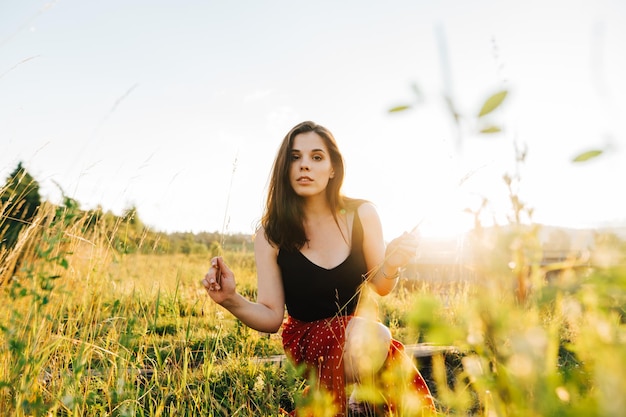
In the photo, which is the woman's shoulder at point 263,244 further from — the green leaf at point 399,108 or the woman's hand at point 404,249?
the green leaf at point 399,108

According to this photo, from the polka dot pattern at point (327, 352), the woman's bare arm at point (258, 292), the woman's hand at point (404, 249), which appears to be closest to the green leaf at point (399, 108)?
the woman's hand at point (404, 249)

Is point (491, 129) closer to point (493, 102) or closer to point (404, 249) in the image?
point (493, 102)

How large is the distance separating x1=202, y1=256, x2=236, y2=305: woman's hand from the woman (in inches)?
15.8

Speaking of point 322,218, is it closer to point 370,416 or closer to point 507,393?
point 370,416

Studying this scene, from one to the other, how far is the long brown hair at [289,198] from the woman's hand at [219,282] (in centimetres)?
89

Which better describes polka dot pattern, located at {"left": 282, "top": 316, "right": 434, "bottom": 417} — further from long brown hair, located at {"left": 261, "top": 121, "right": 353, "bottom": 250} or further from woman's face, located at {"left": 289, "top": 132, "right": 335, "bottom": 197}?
woman's face, located at {"left": 289, "top": 132, "right": 335, "bottom": 197}

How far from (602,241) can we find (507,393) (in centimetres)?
18

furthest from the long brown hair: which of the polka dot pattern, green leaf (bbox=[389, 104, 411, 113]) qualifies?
green leaf (bbox=[389, 104, 411, 113])

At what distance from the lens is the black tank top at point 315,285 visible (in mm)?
2604

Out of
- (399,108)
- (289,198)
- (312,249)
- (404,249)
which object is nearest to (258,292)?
(312,249)

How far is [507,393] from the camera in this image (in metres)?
0.46

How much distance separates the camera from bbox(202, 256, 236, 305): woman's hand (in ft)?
5.95

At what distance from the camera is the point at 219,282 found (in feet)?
6.07

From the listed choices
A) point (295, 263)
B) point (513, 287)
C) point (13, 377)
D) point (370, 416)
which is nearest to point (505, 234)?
point (513, 287)
